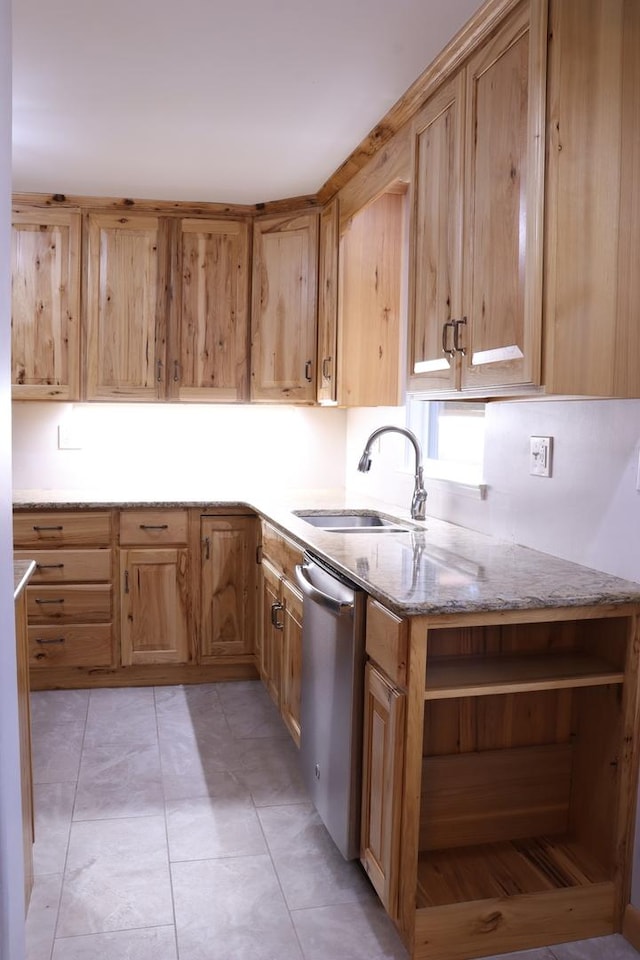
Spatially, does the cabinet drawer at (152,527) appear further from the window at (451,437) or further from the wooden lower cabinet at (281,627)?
the window at (451,437)

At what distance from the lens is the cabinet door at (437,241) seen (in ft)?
7.32

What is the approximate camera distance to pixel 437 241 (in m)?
2.35

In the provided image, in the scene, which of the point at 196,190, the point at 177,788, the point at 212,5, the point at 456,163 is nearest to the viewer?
the point at 212,5

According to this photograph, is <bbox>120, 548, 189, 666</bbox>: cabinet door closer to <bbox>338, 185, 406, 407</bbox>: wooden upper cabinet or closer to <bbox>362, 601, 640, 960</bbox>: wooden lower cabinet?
<bbox>338, 185, 406, 407</bbox>: wooden upper cabinet

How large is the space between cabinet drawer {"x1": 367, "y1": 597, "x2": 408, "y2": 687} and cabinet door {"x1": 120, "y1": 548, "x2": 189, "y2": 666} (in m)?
1.90

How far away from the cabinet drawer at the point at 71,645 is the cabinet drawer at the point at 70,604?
0.03m

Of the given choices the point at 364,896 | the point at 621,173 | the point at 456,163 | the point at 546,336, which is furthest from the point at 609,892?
the point at 456,163

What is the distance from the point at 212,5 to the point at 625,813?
86.2 inches

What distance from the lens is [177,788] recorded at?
272cm

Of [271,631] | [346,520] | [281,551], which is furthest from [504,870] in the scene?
[346,520]

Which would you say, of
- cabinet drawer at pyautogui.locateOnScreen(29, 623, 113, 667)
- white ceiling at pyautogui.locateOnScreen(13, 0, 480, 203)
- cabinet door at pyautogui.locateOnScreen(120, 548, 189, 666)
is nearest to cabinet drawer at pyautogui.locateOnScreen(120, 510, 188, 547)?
cabinet door at pyautogui.locateOnScreen(120, 548, 189, 666)

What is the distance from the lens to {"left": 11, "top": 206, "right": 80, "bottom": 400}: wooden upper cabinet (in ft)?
12.5

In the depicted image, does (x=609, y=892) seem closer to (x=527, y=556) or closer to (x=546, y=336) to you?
(x=527, y=556)

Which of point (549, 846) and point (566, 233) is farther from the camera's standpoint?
point (549, 846)
